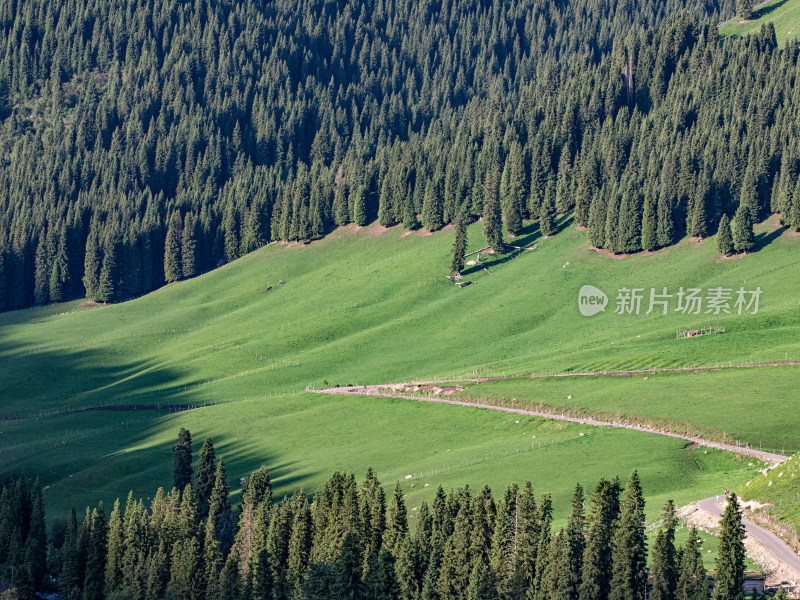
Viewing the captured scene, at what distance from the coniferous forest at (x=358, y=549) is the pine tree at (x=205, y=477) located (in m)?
0.26

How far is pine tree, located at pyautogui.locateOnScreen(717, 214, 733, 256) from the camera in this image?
198m

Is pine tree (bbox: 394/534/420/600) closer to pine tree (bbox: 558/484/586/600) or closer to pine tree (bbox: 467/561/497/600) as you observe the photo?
pine tree (bbox: 467/561/497/600)

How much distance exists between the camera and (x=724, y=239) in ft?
650

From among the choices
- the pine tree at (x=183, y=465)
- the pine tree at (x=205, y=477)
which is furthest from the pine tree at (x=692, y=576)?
the pine tree at (x=183, y=465)

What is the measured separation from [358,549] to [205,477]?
134ft

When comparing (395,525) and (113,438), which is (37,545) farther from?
(113,438)

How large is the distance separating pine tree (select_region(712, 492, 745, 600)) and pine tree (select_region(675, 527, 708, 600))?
1.04 meters

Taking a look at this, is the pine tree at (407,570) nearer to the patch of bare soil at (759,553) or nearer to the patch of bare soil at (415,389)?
the patch of bare soil at (759,553)

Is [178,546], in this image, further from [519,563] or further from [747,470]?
[747,470]

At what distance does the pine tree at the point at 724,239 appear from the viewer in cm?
19812

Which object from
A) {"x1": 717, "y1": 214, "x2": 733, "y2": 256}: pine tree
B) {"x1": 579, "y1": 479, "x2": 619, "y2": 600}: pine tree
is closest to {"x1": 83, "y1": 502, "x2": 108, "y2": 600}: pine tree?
{"x1": 579, "y1": 479, "x2": 619, "y2": 600}: pine tree

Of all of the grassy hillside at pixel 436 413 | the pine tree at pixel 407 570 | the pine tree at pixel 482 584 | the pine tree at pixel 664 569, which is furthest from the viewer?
the grassy hillside at pixel 436 413

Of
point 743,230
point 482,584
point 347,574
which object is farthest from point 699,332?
Result: point 482,584

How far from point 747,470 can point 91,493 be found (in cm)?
7862
